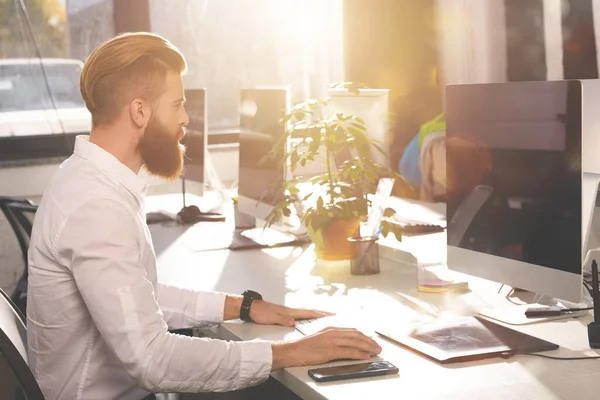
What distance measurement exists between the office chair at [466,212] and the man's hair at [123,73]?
2.61 feet

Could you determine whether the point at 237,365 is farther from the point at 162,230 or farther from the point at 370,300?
the point at 162,230

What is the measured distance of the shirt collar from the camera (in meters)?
1.79

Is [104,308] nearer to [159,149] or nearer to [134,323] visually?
[134,323]

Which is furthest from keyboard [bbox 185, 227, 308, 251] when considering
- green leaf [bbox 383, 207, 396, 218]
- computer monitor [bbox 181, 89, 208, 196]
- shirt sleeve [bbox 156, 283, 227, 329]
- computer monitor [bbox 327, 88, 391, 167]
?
shirt sleeve [bbox 156, 283, 227, 329]

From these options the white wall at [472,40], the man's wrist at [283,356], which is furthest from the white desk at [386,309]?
the white wall at [472,40]

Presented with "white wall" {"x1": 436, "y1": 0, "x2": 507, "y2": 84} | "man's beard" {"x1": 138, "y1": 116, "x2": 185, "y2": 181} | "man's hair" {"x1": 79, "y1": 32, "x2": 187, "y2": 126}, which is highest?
"white wall" {"x1": 436, "y1": 0, "x2": 507, "y2": 84}

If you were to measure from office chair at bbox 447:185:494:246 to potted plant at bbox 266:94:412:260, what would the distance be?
0.44 m

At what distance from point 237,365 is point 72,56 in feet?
11.9

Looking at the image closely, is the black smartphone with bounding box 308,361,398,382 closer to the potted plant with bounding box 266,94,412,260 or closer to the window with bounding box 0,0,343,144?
the potted plant with bounding box 266,94,412,260

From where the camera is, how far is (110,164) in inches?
70.9

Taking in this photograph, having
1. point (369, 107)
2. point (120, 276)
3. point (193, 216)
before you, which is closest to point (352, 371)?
point (120, 276)

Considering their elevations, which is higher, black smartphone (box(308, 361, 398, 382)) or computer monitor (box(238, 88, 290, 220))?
computer monitor (box(238, 88, 290, 220))

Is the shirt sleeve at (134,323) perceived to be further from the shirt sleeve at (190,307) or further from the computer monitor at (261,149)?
the computer monitor at (261,149)

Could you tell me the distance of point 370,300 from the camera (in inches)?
87.8
